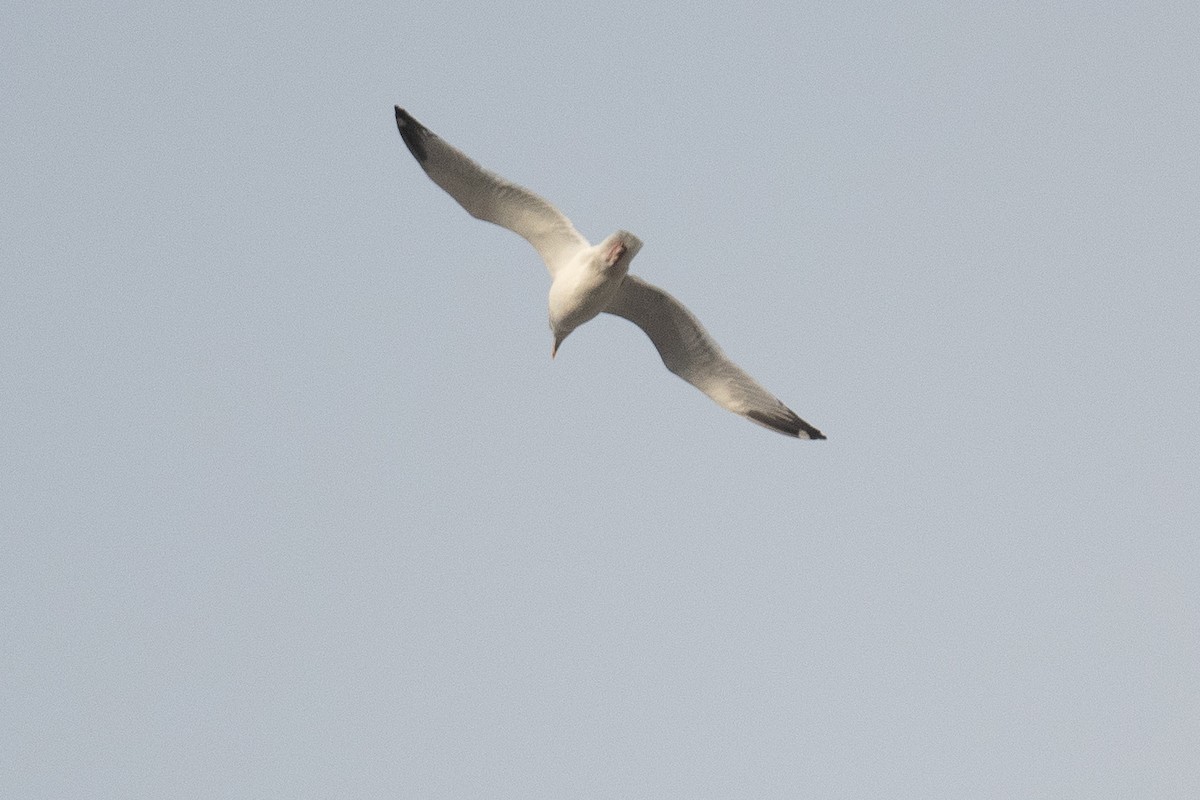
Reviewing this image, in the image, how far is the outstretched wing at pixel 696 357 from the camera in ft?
71.1

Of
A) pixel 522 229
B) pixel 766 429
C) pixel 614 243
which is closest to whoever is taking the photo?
pixel 614 243

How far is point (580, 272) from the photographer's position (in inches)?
806

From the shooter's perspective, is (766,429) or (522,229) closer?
(522,229)

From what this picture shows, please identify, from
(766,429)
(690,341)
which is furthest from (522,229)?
(766,429)

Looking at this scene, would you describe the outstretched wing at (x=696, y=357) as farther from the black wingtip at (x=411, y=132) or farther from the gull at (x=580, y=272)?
the black wingtip at (x=411, y=132)

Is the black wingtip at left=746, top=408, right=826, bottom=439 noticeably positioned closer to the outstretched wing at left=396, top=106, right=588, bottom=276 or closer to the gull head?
the gull head

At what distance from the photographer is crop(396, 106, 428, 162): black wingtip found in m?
20.4

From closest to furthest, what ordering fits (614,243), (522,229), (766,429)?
(614,243) → (522,229) → (766,429)

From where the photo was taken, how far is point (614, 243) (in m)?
19.9

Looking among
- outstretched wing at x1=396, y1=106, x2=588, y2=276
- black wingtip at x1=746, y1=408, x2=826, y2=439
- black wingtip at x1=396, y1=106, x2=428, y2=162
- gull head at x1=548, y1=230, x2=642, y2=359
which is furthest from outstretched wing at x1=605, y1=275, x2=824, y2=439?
black wingtip at x1=396, y1=106, x2=428, y2=162

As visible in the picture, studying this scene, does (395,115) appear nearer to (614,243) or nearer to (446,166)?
(446,166)

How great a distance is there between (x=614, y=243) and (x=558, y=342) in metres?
2.38

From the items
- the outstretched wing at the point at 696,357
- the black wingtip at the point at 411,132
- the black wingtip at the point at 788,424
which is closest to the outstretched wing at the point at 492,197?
the black wingtip at the point at 411,132

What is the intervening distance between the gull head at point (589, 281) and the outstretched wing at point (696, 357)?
593 millimetres
